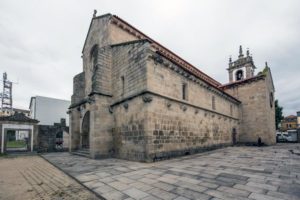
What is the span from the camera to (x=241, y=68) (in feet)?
82.9

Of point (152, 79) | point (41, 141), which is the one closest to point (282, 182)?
point (152, 79)

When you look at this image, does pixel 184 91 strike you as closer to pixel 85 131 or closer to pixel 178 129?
pixel 178 129

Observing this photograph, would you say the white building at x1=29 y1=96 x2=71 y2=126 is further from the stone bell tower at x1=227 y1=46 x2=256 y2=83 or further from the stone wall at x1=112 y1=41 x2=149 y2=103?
the stone bell tower at x1=227 y1=46 x2=256 y2=83

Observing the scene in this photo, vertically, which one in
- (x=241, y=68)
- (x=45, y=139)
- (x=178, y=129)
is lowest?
(x=45, y=139)

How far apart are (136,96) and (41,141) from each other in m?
13.7

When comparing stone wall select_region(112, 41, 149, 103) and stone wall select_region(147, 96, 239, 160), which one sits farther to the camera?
stone wall select_region(112, 41, 149, 103)

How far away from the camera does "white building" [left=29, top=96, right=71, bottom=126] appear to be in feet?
88.0

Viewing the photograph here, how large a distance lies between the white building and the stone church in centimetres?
1668

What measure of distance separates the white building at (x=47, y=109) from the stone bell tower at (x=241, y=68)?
31606 millimetres

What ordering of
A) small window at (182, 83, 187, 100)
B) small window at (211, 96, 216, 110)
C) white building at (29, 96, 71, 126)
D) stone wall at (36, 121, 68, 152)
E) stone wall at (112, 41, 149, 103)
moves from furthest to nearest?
white building at (29, 96, 71, 126) < stone wall at (36, 121, 68, 152) < small window at (211, 96, 216, 110) < small window at (182, 83, 187, 100) < stone wall at (112, 41, 149, 103)

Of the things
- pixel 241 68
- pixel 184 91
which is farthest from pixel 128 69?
pixel 241 68

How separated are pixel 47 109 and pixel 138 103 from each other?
26707mm

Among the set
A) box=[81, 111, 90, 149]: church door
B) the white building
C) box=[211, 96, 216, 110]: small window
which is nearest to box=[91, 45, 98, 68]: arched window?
box=[81, 111, 90, 149]: church door

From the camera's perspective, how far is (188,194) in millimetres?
3623
